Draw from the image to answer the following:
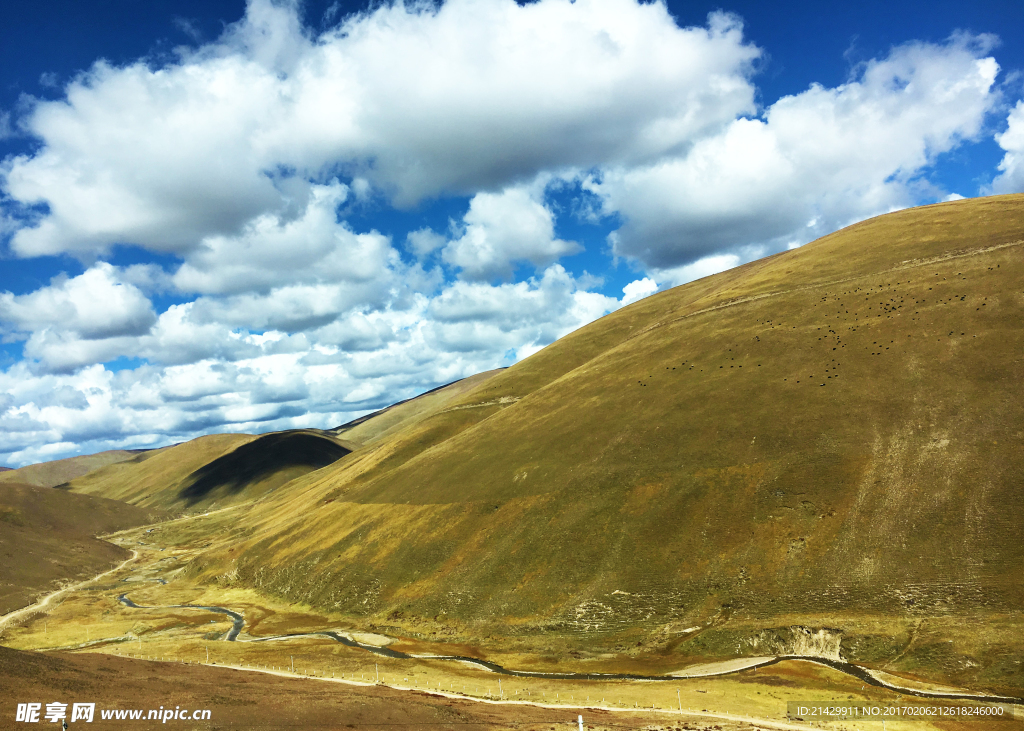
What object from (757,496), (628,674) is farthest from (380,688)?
(757,496)

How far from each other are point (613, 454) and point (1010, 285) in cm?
6579

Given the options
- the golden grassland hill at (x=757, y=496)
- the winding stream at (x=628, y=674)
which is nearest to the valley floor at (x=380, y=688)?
the winding stream at (x=628, y=674)

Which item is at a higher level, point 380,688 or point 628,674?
point 380,688

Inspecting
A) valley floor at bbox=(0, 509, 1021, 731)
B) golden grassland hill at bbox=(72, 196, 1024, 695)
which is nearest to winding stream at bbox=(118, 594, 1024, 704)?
valley floor at bbox=(0, 509, 1021, 731)

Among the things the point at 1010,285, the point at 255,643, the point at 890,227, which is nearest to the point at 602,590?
the point at 255,643

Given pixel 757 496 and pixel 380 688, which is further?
pixel 757 496

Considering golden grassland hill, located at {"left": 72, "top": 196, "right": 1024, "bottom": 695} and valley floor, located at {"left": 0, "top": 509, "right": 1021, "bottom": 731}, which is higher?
golden grassland hill, located at {"left": 72, "top": 196, "right": 1024, "bottom": 695}

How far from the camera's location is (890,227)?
142000 mm

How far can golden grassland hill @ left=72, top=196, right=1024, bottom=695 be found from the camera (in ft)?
197

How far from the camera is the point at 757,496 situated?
75.2m

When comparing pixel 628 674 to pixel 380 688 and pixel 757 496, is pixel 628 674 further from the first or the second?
pixel 757 496

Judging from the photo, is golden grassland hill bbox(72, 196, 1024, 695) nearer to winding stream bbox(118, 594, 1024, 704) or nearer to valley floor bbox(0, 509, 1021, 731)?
winding stream bbox(118, 594, 1024, 704)

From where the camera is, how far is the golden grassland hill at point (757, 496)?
6019 centimetres

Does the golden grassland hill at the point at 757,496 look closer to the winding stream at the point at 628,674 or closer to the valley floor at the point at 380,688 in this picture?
the winding stream at the point at 628,674
